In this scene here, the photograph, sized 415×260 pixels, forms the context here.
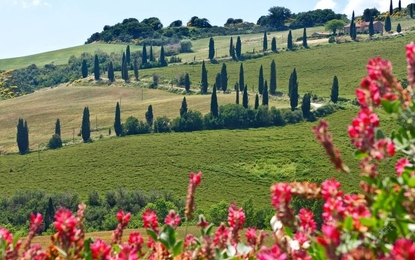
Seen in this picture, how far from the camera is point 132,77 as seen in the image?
159375mm

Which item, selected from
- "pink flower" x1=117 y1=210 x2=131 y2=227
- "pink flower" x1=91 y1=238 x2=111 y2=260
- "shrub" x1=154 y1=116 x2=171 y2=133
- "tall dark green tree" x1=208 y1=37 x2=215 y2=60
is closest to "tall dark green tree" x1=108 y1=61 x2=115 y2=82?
"tall dark green tree" x1=208 y1=37 x2=215 y2=60

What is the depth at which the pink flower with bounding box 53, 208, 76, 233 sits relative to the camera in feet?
11.6

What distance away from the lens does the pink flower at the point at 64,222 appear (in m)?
3.52

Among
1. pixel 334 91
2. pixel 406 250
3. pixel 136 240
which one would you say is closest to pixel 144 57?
pixel 334 91

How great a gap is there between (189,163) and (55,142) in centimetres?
2726

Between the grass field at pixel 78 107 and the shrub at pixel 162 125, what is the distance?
4296 mm

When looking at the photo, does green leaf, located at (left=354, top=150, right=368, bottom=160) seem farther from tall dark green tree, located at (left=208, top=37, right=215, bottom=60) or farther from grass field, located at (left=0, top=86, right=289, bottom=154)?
tall dark green tree, located at (left=208, top=37, right=215, bottom=60)

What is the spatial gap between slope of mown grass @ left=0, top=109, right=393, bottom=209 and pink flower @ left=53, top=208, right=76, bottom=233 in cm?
7919

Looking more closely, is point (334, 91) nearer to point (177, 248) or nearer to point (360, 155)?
point (177, 248)

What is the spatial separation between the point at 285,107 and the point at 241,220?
114254 mm

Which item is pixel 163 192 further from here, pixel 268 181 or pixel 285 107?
pixel 285 107

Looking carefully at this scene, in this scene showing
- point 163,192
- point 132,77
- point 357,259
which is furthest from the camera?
point 132,77

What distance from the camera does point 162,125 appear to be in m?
114

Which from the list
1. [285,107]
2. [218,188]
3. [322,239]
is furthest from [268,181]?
[322,239]
